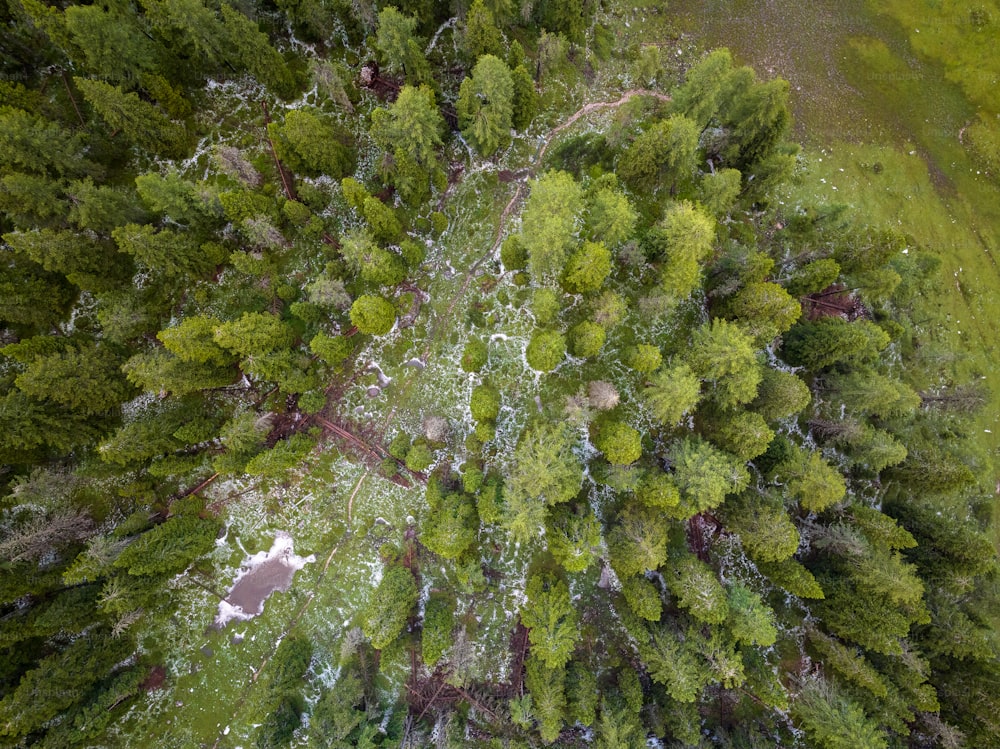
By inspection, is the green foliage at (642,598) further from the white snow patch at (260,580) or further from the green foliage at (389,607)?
the white snow patch at (260,580)

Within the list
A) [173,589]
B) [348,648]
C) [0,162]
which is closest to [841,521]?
[348,648]

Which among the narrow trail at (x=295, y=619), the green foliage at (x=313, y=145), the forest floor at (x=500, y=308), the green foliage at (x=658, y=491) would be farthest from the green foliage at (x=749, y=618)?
the green foliage at (x=313, y=145)

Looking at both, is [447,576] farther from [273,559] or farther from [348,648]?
[273,559]

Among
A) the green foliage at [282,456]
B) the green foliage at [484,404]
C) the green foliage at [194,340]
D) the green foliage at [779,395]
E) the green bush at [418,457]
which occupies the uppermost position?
the green foliage at [779,395]

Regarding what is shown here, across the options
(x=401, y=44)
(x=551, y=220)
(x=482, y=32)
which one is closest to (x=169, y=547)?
(x=551, y=220)

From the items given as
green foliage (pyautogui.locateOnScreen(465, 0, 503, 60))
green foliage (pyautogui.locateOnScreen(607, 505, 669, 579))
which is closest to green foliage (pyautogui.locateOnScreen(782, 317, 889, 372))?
green foliage (pyautogui.locateOnScreen(607, 505, 669, 579))

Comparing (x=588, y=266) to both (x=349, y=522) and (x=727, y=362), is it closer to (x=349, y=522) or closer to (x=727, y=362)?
(x=727, y=362)

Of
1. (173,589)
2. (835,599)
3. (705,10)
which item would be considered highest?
(705,10)
